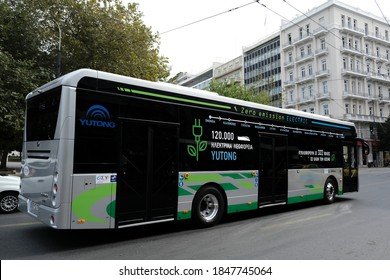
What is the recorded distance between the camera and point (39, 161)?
6.21 meters

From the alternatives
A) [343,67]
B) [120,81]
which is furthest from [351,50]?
[120,81]

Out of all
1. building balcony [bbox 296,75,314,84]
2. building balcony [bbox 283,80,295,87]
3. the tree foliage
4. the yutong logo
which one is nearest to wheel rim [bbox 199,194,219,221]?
the yutong logo

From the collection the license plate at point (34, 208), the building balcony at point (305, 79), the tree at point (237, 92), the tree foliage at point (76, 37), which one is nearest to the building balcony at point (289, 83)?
the building balcony at point (305, 79)

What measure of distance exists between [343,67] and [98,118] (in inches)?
2254

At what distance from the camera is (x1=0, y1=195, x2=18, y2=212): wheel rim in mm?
9617

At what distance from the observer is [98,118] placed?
5949mm

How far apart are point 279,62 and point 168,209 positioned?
2542 inches

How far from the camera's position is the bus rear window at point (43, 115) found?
5918mm

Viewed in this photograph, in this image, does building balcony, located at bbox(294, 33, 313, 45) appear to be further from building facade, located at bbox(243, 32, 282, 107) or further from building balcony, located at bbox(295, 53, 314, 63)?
building facade, located at bbox(243, 32, 282, 107)

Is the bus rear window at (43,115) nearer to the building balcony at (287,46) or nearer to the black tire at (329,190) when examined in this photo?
the black tire at (329,190)

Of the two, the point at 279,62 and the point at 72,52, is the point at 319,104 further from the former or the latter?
the point at 72,52

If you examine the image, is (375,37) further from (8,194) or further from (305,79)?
(8,194)

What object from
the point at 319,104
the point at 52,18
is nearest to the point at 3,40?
the point at 52,18

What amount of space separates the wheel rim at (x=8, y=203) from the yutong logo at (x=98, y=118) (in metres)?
5.77
